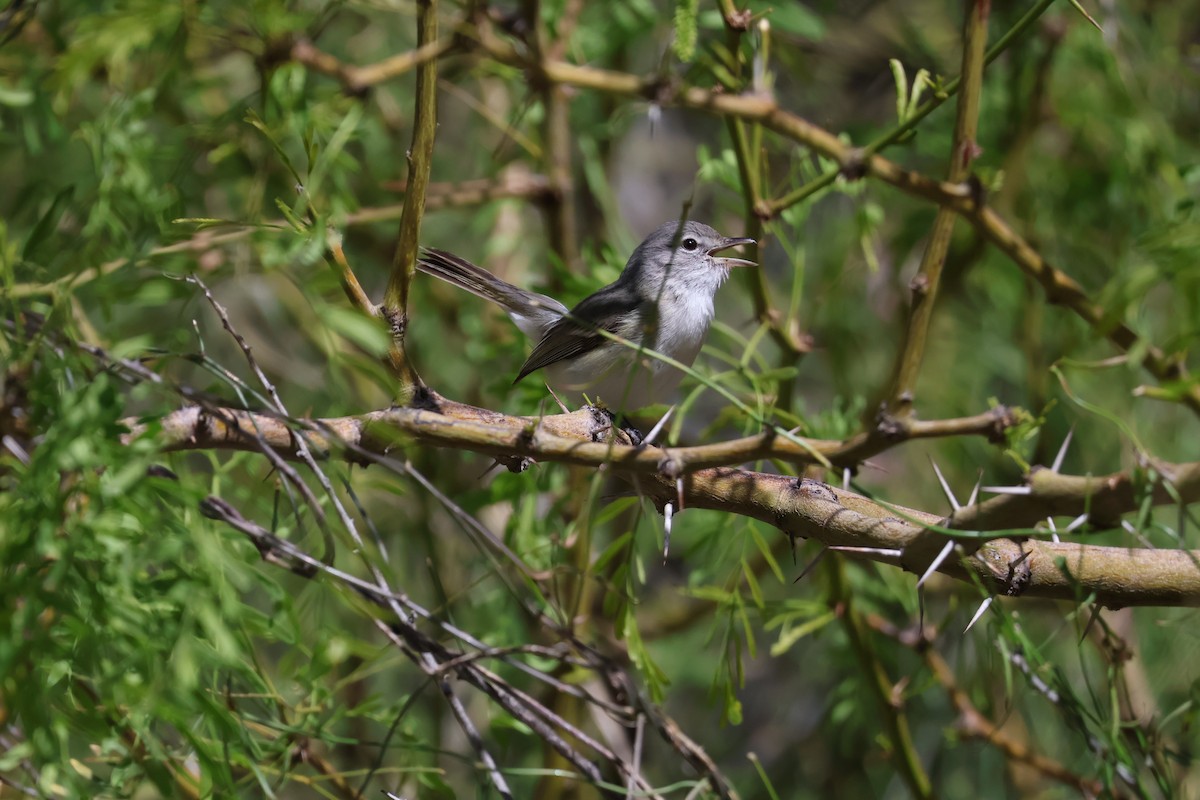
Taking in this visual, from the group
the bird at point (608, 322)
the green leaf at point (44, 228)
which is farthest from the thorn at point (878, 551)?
the green leaf at point (44, 228)

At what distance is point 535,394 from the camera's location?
3191 millimetres

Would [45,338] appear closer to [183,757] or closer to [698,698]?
[183,757]

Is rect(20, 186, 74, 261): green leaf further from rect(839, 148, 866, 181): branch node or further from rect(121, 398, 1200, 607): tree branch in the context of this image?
rect(839, 148, 866, 181): branch node

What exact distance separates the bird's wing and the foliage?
15 cm

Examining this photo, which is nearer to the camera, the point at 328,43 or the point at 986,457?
the point at 986,457

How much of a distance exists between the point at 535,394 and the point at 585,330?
0.88 ft

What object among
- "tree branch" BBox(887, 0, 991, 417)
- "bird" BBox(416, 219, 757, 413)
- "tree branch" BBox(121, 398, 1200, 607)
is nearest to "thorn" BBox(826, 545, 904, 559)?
"tree branch" BBox(121, 398, 1200, 607)

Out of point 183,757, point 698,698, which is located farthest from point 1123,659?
point 698,698

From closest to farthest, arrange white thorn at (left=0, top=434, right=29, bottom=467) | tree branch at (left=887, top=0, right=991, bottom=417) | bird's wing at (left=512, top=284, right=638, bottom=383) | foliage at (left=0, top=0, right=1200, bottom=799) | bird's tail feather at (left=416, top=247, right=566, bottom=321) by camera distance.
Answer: foliage at (left=0, top=0, right=1200, bottom=799) < white thorn at (left=0, top=434, right=29, bottom=467) < tree branch at (left=887, top=0, right=991, bottom=417) < bird's wing at (left=512, top=284, right=638, bottom=383) < bird's tail feather at (left=416, top=247, right=566, bottom=321)

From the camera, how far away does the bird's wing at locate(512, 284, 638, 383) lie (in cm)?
344

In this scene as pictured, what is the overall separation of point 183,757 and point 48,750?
11.7 inches

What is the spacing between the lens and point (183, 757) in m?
1.81

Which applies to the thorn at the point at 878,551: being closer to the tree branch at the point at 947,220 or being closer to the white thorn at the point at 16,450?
the tree branch at the point at 947,220

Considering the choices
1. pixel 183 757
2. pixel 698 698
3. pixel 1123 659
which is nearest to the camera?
pixel 183 757
